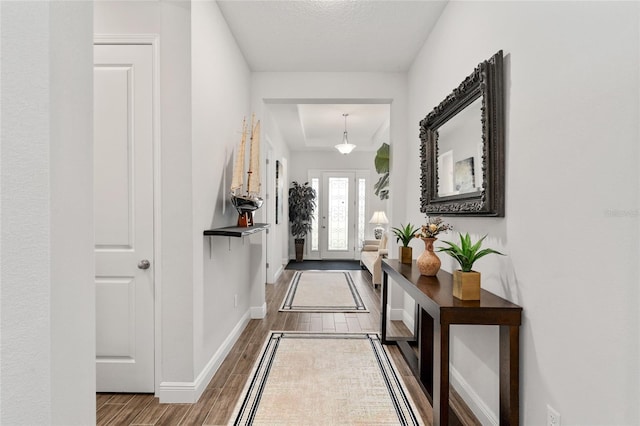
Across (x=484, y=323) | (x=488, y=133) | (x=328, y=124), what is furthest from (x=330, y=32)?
(x=328, y=124)

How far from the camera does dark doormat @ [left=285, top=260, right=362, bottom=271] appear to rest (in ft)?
22.9

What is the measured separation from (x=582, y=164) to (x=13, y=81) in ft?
5.34

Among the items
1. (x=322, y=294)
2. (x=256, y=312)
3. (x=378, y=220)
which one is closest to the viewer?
(x=256, y=312)

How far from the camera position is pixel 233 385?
7.62ft

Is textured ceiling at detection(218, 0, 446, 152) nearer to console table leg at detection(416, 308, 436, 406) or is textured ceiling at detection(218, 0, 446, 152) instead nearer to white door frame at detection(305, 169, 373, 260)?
console table leg at detection(416, 308, 436, 406)

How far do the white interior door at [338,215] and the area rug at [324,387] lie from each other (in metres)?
5.24

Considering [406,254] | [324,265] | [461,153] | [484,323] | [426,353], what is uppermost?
[461,153]

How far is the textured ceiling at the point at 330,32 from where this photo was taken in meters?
2.58

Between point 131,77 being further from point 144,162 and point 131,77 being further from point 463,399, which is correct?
point 463,399

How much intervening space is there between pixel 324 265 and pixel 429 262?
5360 mm

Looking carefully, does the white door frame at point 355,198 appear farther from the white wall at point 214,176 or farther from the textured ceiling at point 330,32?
the white wall at point 214,176

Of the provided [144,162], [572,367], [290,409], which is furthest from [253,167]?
[572,367]

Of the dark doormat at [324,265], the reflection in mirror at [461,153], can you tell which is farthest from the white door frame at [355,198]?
the reflection in mirror at [461,153]

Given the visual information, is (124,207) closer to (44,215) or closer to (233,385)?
(233,385)
